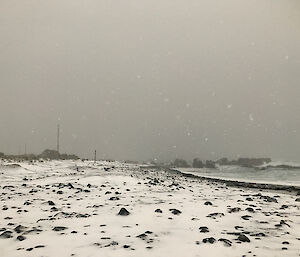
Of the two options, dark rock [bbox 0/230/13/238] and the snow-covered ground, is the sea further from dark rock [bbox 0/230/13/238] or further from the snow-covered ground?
dark rock [bbox 0/230/13/238]

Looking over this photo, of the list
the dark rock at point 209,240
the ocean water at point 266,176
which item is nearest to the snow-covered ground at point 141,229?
the dark rock at point 209,240

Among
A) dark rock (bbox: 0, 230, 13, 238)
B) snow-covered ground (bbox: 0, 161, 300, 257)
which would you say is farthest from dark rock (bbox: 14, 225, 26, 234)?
dark rock (bbox: 0, 230, 13, 238)

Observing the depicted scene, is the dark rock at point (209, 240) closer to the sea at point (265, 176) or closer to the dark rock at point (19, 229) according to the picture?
the dark rock at point (19, 229)

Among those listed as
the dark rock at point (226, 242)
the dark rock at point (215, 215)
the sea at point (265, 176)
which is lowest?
the sea at point (265, 176)

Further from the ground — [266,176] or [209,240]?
[209,240]

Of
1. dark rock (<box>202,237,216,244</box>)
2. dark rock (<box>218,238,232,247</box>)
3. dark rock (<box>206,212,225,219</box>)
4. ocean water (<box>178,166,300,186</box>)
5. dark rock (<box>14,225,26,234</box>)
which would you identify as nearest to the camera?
dark rock (<box>218,238,232,247</box>)

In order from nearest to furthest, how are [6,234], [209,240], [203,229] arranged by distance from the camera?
[209,240]
[6,234]
[203,229]

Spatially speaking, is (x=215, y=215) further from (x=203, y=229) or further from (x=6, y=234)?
(x=6, y=234)

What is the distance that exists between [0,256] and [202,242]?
367 cm

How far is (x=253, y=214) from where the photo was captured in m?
8.91

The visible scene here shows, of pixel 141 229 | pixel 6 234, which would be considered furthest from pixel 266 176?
pixel 6 234

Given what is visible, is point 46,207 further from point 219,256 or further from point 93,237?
point 219,256

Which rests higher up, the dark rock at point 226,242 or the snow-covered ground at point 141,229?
Answer: the dark rock at point 226,242

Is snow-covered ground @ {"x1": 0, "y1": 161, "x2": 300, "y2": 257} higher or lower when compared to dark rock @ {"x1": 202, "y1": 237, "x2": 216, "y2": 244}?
lower
